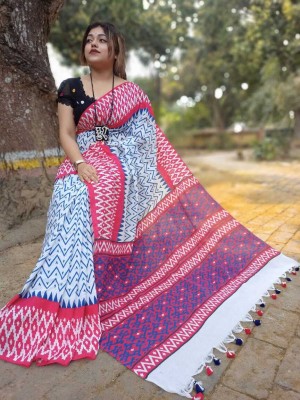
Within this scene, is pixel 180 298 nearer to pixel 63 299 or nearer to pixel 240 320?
pixel 240 320

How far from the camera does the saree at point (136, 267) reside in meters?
1.72

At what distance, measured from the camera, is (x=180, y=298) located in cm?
213

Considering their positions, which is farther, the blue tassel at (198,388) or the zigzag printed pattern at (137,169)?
the zigzag printed pattern at (137,169)

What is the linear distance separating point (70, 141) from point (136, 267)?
3.06 feet

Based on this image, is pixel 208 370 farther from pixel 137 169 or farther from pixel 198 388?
pixel 137 169

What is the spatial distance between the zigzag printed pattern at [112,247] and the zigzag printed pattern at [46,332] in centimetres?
34

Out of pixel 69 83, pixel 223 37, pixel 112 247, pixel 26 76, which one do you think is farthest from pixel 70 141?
pixel 223 37

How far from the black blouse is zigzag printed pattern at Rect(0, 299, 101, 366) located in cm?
118

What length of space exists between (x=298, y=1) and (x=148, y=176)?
10214 millimetres

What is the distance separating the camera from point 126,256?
7.41 ft

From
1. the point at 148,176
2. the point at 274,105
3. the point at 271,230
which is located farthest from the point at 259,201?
the point at 274,105

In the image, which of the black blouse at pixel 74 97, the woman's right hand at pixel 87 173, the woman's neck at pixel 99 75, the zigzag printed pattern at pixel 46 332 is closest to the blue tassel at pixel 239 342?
the zigzag printed pattern at pixel 46 332

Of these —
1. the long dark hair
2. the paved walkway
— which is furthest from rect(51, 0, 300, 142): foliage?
the paved walkway

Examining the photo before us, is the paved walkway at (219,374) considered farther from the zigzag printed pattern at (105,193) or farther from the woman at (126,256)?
the zigzag printed pattern at (105,193)
